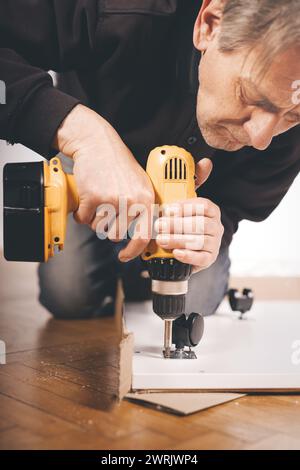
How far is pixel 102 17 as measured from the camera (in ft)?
3.03

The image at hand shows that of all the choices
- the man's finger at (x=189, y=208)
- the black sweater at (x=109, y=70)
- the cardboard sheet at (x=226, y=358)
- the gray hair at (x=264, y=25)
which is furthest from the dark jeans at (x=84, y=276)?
the gray hair at (x=264, y=25)

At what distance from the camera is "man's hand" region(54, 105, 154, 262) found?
31.7 inches

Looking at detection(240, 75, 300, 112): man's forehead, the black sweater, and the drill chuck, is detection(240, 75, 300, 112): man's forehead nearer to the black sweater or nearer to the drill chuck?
the black sweater

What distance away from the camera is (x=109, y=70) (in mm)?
988

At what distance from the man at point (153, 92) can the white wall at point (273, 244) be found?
28cm

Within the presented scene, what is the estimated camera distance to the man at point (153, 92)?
0.82 m

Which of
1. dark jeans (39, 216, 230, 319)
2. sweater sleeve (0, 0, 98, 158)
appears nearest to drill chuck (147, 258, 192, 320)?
sweater sleeve (0, 0, 98, 158)

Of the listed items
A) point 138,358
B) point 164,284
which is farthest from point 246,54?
point 138,358

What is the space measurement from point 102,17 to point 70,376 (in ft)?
1.83

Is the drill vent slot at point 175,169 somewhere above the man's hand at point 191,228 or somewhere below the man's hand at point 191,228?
above

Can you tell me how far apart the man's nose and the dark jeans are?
42 centimetres

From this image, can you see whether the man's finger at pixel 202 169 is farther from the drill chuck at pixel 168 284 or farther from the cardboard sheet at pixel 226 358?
the cardboard sheet at pixel 226 358

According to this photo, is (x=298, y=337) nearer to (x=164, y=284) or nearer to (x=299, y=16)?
(x=164, y=284)

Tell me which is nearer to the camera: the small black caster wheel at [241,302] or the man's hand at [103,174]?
the man's hand at [103,174]
